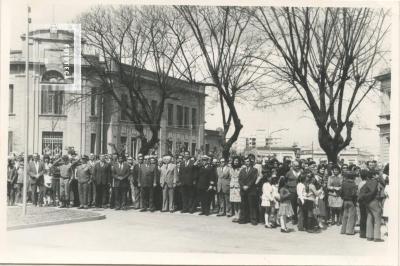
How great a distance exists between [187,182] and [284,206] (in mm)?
3202

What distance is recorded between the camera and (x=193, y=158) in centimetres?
1458

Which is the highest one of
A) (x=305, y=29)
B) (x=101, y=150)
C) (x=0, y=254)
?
(x=305, y=29)

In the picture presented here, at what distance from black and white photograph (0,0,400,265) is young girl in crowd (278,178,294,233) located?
0.10 ft

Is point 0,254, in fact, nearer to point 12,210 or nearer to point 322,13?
point 12,210

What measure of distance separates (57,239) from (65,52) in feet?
11.1

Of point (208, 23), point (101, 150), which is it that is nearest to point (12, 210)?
point (208, 23)

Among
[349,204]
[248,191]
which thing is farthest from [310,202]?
[248,191]

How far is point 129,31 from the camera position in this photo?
15242mm

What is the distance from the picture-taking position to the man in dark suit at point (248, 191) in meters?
12.7

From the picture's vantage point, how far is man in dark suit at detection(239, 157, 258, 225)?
500 inches

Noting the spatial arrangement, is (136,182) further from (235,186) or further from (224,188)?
(235,186)

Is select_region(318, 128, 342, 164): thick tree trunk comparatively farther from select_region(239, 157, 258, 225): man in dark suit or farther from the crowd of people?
select_region(239, 157, 258, 225): man in dark suit

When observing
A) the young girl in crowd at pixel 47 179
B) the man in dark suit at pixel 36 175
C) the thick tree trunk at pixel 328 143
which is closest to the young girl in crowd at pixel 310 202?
the thick tree trunk at pixel 328 143

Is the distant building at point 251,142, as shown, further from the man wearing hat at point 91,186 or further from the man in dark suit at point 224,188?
the man wearing hat at point 91,186
